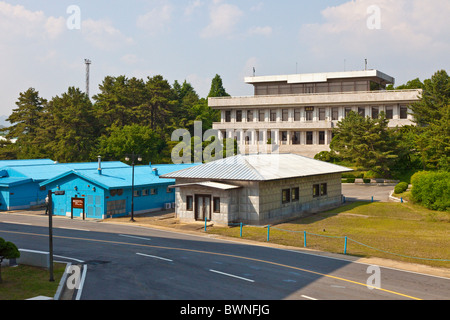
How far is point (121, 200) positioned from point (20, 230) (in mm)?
12227

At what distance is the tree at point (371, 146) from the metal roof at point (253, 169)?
79.9 ft

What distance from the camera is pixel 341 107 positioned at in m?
96.1

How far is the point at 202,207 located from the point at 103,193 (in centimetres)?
1115

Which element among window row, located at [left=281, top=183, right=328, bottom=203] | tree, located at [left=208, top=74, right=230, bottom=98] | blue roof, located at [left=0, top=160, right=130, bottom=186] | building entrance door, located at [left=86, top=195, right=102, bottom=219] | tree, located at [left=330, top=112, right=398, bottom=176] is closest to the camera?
window row, located at [left=281, top=183, right=328, bottom=203]

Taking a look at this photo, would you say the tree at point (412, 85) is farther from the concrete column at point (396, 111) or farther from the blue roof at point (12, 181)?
the blue roof at point (12, 181)

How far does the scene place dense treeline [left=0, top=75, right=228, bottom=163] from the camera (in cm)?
9769

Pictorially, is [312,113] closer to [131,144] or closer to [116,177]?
[131,144]

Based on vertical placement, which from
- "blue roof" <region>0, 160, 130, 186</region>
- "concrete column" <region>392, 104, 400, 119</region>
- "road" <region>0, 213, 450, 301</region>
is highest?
"concrete column" <region>392, 104, 400, 119</region>

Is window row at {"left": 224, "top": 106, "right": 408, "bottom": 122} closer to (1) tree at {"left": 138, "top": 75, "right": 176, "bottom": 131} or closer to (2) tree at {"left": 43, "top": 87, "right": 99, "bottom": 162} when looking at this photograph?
(1) tree at {"left": 138, "top": 75, "right": 176, "bottom": 131}

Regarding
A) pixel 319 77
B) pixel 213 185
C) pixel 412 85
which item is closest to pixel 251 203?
pixel 213 185

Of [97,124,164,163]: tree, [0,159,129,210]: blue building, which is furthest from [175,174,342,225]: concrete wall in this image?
[97,124,164,163]: tree

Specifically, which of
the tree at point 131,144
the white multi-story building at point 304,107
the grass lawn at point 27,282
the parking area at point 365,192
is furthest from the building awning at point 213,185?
the white multi-story building at point 304,107

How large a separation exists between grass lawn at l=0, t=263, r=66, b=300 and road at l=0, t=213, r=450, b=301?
1.47 meters
